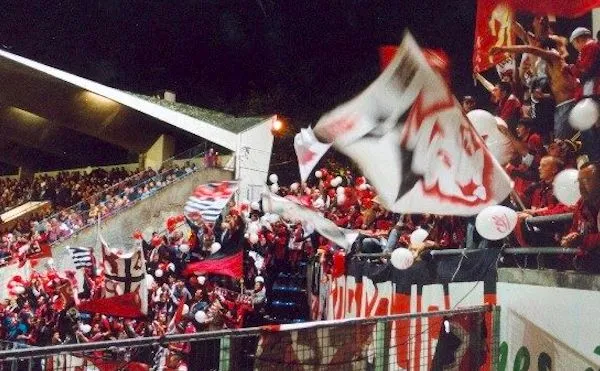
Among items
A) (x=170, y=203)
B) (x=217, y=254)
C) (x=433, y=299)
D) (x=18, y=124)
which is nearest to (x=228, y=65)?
(x=18, y=124)

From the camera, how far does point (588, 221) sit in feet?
15.1

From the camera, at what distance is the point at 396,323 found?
18.3 ft

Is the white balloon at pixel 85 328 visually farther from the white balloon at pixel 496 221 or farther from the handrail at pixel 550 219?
the handrail at pixel 550 219

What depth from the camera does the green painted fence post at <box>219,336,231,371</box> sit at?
4.45m

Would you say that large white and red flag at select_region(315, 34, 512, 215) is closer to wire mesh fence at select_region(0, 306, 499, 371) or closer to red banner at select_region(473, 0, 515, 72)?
wire mesh fence at select_region(0, 306, 499, 371)

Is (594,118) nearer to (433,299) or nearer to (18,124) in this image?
(433,299)

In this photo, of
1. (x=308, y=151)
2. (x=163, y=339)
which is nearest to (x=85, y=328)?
(x=308, y=151)

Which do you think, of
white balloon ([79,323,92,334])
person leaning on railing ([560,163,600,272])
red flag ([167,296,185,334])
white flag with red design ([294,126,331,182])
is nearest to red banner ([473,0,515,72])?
white flag with red design ([294,126,331,182])

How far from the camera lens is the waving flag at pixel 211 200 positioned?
12008mm

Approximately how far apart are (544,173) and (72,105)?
25.2m

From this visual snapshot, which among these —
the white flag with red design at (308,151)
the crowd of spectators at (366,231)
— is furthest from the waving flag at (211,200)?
the white flag with red design at (308,151)

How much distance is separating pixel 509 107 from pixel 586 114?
1.86 m

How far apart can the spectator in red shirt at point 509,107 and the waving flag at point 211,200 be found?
607 centimetres

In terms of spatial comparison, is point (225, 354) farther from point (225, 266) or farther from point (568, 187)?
point (225, 266)
